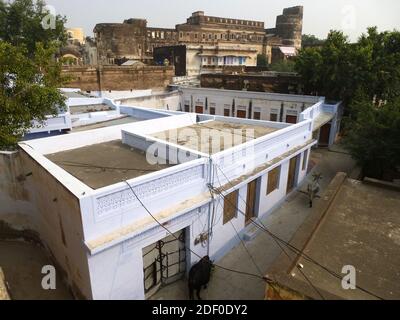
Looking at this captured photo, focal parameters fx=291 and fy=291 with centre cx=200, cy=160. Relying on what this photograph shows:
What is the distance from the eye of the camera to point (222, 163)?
915 cm

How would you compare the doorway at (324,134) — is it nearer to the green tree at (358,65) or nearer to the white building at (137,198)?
the green tree at (358,65)

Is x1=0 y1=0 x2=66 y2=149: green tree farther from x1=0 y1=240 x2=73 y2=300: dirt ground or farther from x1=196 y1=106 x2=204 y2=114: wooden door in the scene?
x1=196 y1=106 x2=204 y2=114: wooden door

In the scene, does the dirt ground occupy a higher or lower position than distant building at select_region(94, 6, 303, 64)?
lower

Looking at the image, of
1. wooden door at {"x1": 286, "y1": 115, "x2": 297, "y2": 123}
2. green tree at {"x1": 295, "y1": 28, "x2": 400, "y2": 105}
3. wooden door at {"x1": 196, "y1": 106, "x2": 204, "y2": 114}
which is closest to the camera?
green tree at {"x1": 295, "y1": 28, "x2": 400, "y2": 105}

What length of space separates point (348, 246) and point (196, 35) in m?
53.2

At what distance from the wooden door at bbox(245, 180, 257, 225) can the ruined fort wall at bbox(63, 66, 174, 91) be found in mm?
18712

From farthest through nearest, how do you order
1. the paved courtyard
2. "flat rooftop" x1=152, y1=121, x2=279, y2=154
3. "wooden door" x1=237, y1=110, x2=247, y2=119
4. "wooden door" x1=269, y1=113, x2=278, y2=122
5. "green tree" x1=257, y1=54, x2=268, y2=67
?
"green tree" x1=257, y1=54, x2=268, y2=67 < "wooden door" x1=237, y1=110, x2=247, y2=119 < "wooden door" x1=269, y1=113, x2=278, y2=122 < "flat rooftop" x1=152, y1=121, x2=279, y2=154 < the paved courtyard

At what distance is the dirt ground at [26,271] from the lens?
27.7 feet

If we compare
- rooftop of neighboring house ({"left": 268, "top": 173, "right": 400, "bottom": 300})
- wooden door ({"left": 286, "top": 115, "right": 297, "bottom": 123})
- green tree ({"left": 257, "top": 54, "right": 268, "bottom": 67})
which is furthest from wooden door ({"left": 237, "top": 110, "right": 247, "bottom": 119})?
green tree ({"left": 257, "top": 54, "right": 268, "bottom": 67})

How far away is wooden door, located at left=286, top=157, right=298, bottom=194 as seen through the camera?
13830 mm

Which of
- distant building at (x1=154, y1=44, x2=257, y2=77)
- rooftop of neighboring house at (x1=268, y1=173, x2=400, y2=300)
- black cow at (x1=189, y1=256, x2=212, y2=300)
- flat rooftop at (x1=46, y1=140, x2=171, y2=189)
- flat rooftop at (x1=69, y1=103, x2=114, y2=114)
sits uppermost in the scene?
distant building at (x1=154, y1=44, x2=257, y2=77)

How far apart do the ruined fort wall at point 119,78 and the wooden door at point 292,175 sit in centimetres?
1845

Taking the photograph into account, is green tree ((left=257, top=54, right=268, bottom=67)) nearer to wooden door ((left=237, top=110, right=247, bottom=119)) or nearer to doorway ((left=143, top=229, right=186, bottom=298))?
wooden door ((left=237, top=110, right=247, bottom=119))

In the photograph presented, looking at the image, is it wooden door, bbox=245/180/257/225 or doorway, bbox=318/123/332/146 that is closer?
wooden door, bbox=245/180/257/225
